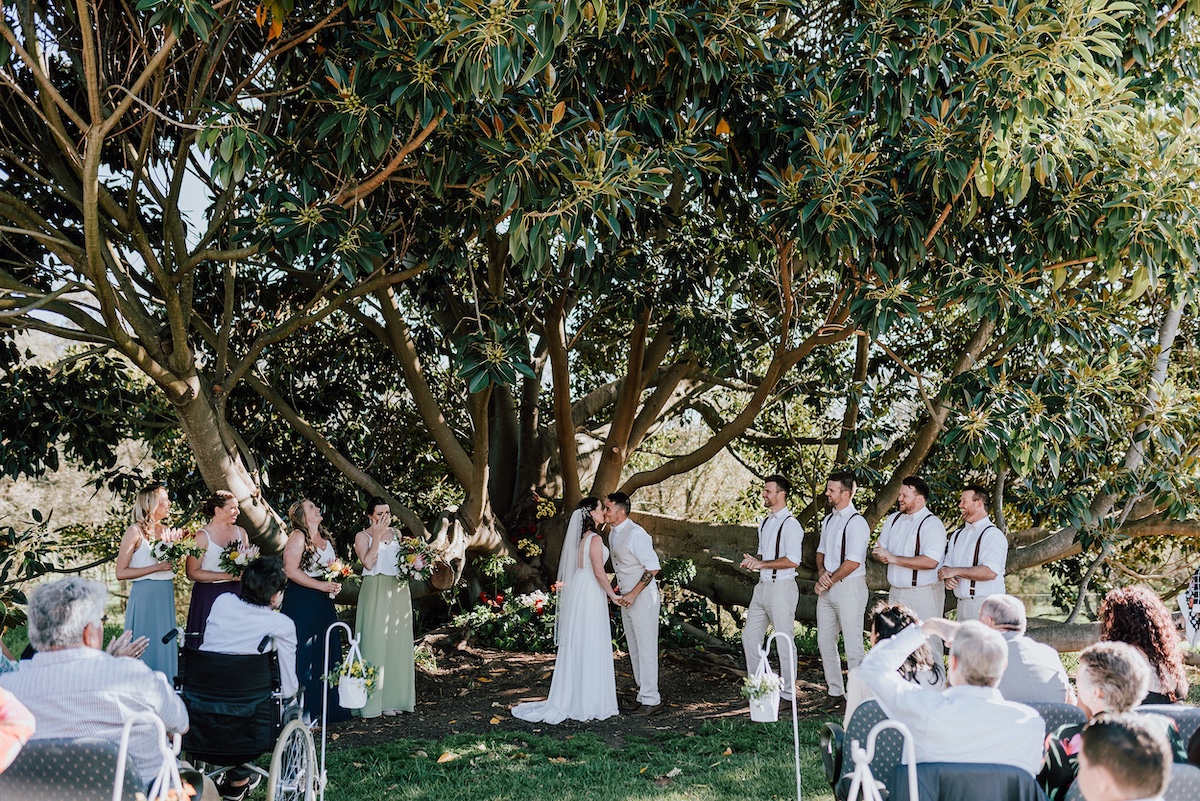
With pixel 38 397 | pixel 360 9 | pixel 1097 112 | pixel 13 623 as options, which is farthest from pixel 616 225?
pixel 38 397

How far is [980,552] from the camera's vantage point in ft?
24.2

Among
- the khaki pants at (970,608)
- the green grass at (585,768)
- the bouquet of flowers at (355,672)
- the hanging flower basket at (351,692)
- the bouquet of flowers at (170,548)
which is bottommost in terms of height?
the green grass at (585,768)

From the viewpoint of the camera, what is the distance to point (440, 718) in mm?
7840

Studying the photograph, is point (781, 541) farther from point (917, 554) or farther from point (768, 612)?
point (917, 554)

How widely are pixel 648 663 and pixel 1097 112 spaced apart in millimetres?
4927

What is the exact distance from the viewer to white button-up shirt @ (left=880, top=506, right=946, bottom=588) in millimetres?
7578

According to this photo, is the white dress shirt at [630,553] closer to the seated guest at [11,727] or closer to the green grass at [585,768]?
the green grass at [585,768]

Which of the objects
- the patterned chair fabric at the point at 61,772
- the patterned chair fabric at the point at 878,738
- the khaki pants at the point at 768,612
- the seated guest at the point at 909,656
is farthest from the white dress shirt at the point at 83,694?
the khaki pants at the point at 768,612

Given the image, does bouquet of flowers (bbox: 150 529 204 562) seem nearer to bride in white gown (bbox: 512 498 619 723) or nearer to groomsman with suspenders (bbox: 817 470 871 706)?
bride in white gown (bbox: 512 498 619 723)

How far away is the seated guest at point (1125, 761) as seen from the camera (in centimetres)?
275

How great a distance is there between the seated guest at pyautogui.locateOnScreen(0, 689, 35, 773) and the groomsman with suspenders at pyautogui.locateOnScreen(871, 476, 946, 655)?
5.81 meters

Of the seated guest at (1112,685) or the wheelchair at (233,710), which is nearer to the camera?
the seated guest at (1112,685)

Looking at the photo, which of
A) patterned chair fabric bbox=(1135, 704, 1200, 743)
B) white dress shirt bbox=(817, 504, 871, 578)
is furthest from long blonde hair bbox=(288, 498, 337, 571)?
patterned chair fabric bbox=(1135, 704, 1200, 743)

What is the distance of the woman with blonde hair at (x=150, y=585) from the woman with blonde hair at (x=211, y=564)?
0.55ft
